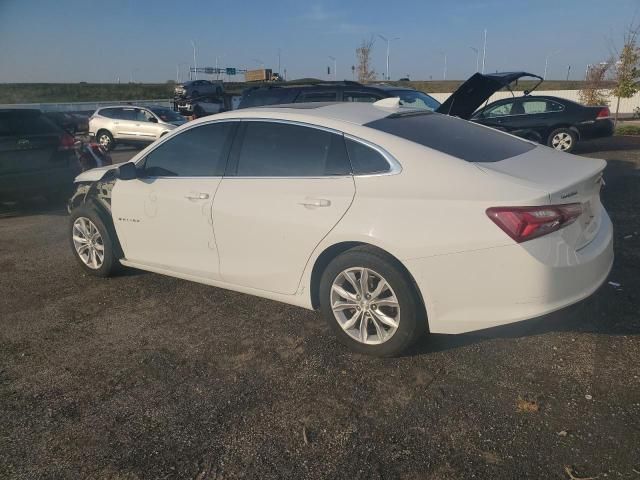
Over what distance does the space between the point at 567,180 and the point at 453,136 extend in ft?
2.73

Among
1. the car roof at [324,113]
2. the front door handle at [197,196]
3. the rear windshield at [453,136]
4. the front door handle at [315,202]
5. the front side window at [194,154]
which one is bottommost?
the front door handle at [197,196]

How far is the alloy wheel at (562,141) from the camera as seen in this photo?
500 inches

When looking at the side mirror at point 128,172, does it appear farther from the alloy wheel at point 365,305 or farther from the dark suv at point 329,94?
the dark suv at point 329,94

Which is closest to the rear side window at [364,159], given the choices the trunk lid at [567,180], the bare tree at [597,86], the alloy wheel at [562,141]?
the trunk lid at [567,180]

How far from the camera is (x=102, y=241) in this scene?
15.7 ft

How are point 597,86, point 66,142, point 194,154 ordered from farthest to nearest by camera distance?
point 597,86, point 66,142, point 194,154

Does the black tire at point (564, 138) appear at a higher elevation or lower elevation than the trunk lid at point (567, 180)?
lower

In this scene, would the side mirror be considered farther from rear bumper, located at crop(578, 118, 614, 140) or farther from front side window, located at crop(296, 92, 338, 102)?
rear bumper, located at crop(578, 118, 614, 140)

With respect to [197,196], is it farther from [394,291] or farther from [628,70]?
[628,70]

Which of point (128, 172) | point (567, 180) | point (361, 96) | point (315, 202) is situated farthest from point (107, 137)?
point (567, 180)

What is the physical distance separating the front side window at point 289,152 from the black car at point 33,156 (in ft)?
16.9

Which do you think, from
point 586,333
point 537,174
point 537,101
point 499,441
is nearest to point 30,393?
point 499,441

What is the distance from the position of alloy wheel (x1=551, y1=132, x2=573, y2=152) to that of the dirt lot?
9.39 metres

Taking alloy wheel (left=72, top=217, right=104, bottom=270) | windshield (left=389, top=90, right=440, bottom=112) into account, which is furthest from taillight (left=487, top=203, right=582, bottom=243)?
windshield (left=389, top=90, right=440, bottom=112)
